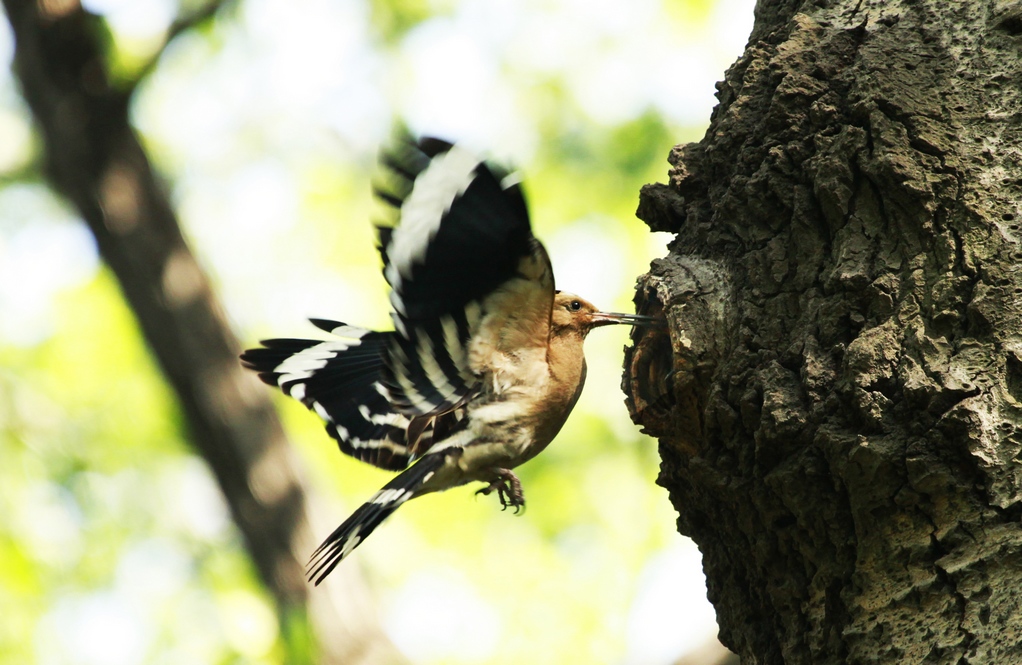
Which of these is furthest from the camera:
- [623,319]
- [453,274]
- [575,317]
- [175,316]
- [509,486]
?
[175,316]

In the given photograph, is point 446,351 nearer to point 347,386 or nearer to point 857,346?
point 347,386

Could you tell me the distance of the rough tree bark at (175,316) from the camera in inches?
199

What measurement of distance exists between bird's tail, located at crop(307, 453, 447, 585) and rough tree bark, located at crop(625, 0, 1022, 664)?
103 centimetres

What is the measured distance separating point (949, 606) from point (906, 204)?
88 centimetres

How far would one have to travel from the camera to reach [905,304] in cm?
199

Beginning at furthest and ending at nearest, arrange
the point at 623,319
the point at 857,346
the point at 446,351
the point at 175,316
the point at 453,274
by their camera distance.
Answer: the point at 175,316 → the point at 623,319 → the point at 446,351 → the point at 453,274 → the point at 857,346

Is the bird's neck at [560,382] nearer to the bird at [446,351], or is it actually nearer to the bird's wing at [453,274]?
the bird at [446,351]

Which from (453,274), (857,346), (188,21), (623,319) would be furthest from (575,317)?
(188,21)

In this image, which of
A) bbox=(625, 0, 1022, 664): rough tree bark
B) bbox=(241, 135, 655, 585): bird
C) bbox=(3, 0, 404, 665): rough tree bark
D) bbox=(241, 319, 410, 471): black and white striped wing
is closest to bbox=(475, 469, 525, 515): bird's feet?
bbox=(241, 135, 655, 585): bird

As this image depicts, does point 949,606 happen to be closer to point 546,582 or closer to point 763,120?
point 763,120

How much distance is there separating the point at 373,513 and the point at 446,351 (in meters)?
0.60

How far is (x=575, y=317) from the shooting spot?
11.8 feet

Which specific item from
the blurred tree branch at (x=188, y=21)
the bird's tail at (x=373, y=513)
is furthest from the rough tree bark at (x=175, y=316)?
the bird's tail at (x=373, y=513)

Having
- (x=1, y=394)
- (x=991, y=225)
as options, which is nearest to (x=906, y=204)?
(x=991, y=225)
